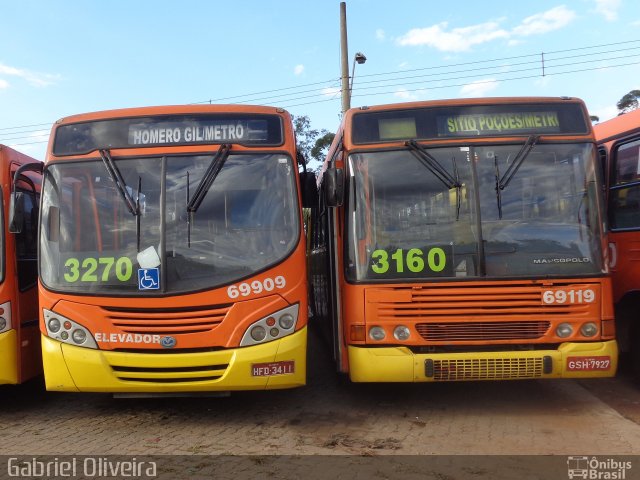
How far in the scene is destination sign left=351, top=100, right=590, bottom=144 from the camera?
18.2ft

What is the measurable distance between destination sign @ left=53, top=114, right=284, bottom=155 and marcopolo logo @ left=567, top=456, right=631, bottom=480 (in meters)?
3.75

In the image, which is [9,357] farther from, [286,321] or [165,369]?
[286,321]

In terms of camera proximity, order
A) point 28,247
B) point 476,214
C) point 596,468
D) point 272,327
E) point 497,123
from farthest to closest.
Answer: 1. point 28,247
2. point 497,123
3. point 476,214
4. point 272,327
5. point 596,468

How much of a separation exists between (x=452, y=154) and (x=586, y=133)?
4.45 feet

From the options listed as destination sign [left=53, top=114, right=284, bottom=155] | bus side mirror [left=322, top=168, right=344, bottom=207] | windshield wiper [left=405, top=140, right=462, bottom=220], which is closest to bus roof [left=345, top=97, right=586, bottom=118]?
windshield wiper [left=405, top=140, right=462, bottom=220]

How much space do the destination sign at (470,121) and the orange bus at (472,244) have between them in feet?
0.04

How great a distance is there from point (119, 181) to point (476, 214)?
11.2 feet

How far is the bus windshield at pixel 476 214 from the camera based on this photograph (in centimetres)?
531

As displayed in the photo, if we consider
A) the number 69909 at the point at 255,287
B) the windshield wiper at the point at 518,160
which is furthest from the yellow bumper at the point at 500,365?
the windshield wiper at the point at 518,160

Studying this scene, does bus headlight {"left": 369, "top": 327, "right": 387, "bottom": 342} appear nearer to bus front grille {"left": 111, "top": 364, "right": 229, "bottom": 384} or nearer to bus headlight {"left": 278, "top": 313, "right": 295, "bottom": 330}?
bus headlight {"left": 278, "top": 313, "right": 295, "bottom": 330}

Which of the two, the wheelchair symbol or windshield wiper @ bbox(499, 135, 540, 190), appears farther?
windshield wiper @ bbox(499, 135, 540, 190)

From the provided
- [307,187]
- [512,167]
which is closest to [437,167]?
[512,167]

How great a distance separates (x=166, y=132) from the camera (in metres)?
5.48

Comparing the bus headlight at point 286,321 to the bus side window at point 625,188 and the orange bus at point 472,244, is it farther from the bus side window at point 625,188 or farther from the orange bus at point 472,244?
the bus side window at point 625,188
